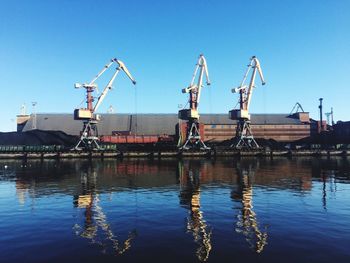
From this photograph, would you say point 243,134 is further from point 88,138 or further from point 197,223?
point 197,223

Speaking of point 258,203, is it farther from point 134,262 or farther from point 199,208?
point 134,262

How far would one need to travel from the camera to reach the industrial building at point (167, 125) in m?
140

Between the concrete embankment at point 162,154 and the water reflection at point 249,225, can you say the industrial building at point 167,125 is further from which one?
the water reflection at point 249,225

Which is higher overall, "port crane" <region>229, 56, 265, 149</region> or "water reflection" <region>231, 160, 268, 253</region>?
"port crane" <region>229, 56, 265, 149</region>

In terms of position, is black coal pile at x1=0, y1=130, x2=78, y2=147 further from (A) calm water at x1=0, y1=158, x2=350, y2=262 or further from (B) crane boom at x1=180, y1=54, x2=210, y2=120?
(A) calm water at x1=0, y1=158, x2=350, y2=262

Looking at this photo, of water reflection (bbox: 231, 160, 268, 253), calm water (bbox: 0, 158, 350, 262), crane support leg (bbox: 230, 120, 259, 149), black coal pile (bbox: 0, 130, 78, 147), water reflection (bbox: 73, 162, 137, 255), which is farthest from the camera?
black coal pile (bbox: 0, 130, 78, 147)

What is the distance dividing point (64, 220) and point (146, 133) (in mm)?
121878

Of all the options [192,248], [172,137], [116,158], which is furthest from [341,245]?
[172,137]

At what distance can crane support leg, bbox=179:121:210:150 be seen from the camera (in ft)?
391

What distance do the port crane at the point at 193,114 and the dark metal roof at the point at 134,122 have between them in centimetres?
2364

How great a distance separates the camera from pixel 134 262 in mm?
14320

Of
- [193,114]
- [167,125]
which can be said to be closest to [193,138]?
[193,114]

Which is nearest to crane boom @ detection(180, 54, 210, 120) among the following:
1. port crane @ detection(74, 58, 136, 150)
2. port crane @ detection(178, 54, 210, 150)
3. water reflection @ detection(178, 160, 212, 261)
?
port crane @ detection(178, 54, 210, 150)

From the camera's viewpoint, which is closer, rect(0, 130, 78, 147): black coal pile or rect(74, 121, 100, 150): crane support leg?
rect(74, 121, 100, 150): crane support leg
